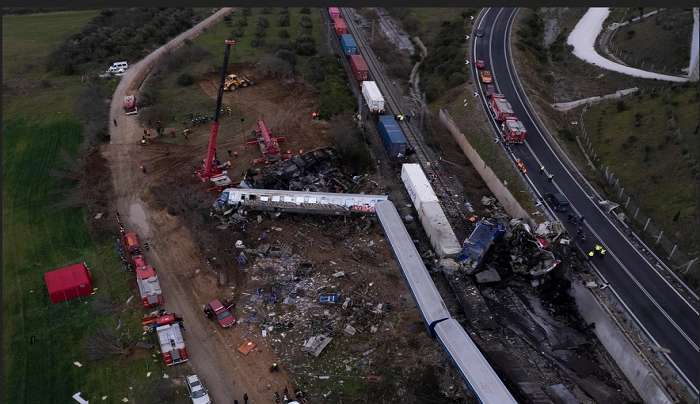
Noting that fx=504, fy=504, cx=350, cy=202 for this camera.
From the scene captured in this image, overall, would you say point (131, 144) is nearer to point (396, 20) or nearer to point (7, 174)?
point (7, 174)

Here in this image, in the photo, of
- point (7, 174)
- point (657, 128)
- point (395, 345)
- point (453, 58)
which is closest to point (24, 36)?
point (7, 174)

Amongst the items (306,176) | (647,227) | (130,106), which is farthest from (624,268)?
(130,106)

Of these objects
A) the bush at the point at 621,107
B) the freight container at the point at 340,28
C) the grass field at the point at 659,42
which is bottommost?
the bush at the point at 621,107

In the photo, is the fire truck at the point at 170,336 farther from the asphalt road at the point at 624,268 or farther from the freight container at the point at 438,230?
the asphalt road at the point at 624,268

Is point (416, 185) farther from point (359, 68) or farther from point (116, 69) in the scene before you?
point (116, 69)

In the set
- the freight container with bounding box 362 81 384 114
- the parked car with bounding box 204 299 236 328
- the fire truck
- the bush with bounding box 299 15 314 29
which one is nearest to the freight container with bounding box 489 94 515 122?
the freight container with bounding box 362 81 384 114

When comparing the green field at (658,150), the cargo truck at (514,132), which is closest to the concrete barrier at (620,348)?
the green field at (658,150)
